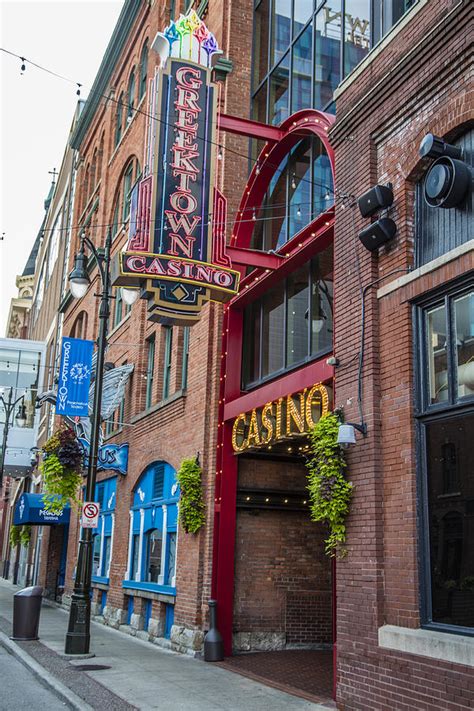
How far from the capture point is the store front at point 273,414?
13.5 metres

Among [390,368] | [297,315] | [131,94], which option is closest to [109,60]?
[131,94]

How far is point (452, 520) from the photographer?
8367mm

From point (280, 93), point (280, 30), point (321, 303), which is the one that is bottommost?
point (321, 303)

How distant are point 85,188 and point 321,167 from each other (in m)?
24.5

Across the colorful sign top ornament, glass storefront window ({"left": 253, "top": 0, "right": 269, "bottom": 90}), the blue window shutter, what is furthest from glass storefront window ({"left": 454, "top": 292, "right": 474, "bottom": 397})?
the blue window shutter

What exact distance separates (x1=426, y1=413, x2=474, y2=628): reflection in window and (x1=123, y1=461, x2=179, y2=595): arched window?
8906 mm

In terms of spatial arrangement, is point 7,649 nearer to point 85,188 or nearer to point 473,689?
point 473,689

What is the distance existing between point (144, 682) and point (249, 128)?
1003 cm

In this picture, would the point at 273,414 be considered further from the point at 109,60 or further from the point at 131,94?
the point at 109,60

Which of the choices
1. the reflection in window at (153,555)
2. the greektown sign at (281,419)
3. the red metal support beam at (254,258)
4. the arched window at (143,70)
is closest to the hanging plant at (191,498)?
the greektown sign at (281,419)

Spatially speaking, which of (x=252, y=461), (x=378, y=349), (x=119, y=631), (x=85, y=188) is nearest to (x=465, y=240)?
(x=378, y=349)

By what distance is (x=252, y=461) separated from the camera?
608 inches

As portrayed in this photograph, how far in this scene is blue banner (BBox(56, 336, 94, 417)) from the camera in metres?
21.4

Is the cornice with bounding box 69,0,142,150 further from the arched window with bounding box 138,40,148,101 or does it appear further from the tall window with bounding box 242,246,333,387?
the tall window with bounding box 242,246,333,387
